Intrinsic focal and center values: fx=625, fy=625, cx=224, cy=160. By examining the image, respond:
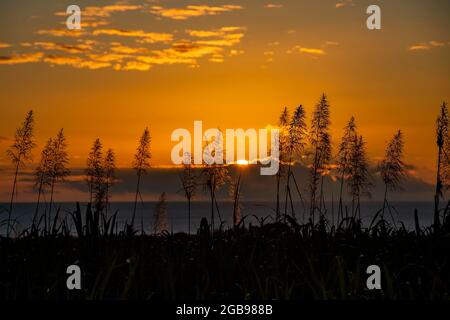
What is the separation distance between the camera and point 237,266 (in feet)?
23.3

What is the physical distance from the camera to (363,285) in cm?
671

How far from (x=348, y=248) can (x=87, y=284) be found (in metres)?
3.22

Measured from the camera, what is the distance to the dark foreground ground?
6211 mm

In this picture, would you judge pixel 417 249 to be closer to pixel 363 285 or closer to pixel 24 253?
pixel 363 285

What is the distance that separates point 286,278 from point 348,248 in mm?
1634

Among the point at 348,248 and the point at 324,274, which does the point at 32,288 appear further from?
the point at 348,248

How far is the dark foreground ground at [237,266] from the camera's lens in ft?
20.4

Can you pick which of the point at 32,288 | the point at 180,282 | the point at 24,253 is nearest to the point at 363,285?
the point at 180,282

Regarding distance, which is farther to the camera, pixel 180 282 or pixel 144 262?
pixel 144 262

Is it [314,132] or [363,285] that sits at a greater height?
[314,132]

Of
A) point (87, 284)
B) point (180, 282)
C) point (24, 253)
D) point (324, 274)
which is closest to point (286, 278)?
point (324, 274)
